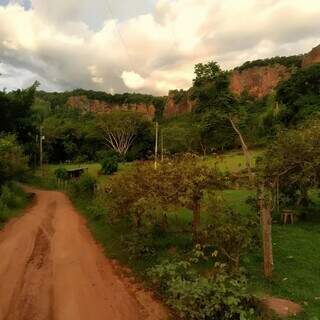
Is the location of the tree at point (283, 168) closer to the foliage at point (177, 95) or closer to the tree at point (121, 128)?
the tree at point (121, 128)

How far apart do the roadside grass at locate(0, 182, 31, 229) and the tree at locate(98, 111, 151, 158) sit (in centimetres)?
3551

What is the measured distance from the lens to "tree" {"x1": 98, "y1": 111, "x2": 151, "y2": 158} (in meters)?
64.0

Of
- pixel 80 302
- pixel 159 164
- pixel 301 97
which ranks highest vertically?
pixel 301 97

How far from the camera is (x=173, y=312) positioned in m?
8.65

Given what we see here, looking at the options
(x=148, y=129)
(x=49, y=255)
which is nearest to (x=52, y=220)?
(x=49, y=255)

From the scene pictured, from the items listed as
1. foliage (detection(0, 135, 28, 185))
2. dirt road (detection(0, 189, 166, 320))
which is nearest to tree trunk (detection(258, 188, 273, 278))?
dirt road (detection(0, 189, 166, 320))

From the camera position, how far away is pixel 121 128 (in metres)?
63.7

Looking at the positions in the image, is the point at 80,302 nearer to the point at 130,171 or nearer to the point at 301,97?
the point at 130,171

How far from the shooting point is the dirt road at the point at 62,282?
8867mm

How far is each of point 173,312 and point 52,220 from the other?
13162mm

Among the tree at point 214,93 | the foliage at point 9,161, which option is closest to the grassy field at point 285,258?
the tree at point 214,93

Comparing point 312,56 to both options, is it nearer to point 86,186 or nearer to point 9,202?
point 86,186

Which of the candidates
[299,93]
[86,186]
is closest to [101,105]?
[299,93]

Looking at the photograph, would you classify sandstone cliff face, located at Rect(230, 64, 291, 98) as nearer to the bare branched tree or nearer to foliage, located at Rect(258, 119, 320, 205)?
the bare branched tree
